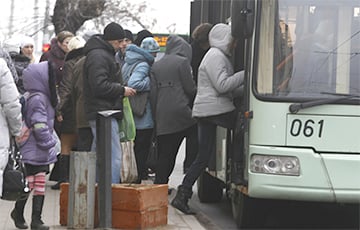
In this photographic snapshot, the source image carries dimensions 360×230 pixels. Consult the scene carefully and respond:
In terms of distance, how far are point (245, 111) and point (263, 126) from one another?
399 mm

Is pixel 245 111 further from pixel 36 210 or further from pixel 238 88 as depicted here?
pixel 36 210

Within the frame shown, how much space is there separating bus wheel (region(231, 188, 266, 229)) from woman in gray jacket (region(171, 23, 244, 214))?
A: 2.45ft

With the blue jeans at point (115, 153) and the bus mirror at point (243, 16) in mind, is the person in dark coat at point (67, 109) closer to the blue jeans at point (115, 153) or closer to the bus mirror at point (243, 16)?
the blue jeans at point (115, 153)

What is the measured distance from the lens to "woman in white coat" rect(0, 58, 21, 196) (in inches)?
298

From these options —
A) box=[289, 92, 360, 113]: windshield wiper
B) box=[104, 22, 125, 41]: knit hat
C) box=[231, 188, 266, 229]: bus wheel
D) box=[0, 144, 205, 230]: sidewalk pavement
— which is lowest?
box=[0, 144, 205, 230]: sidewalk pavement

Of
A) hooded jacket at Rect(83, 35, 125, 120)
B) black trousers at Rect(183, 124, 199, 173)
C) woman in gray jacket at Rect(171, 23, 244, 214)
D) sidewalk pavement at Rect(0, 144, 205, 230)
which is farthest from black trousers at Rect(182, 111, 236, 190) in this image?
hooded jacket at Rect(83, 35, 125, 120)

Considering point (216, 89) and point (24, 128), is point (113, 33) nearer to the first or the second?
point (216, 89)

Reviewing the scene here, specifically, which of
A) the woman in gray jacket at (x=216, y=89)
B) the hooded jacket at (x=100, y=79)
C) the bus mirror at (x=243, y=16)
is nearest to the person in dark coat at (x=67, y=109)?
the hooded jacket at (x=100, y=79)

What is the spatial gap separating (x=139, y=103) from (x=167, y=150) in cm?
92

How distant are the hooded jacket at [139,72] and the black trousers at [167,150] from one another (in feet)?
2.62

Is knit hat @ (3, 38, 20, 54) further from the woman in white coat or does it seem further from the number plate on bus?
the number plate on bus

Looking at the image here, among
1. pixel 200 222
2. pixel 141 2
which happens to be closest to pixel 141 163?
pixel 200 222

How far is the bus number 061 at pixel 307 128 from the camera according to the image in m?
8.38

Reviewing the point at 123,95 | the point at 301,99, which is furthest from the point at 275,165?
the point at 123,95
